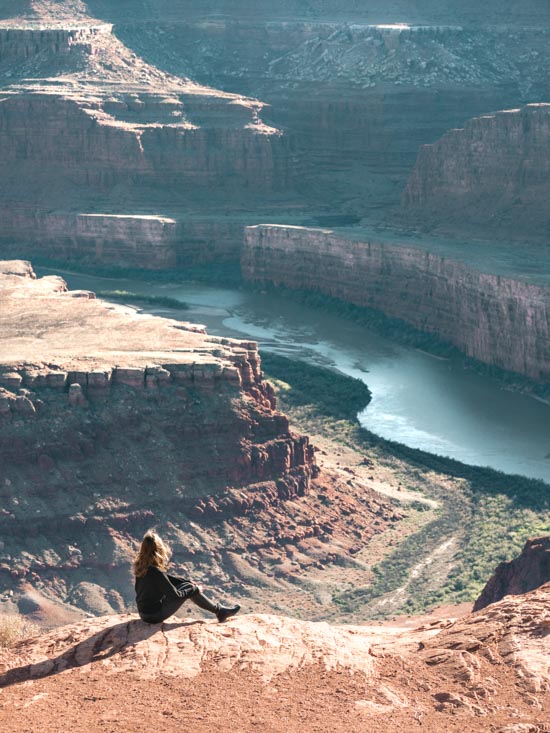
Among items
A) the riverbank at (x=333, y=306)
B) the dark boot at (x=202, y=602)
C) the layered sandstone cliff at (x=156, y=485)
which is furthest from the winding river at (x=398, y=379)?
the dark boot at (x=202, y=602)

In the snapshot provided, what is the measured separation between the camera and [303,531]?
4834cm

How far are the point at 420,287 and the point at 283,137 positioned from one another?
28.4 meters

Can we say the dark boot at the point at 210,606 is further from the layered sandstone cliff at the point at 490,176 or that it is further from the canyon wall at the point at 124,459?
the layered sandstone cliff at the point at 490,176

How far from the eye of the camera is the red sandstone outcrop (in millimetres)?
36000

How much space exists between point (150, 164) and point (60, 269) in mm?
10146

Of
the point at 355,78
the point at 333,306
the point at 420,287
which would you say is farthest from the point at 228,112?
the point at 420,287

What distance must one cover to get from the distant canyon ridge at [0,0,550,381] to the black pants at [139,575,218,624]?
2424 inches

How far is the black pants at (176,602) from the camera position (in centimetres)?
2266

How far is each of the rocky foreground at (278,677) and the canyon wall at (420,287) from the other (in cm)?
5352

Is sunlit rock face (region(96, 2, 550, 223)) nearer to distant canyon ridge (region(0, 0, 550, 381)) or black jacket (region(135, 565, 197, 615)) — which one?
distant canyon ridge (region(0, 0, 550, 381))

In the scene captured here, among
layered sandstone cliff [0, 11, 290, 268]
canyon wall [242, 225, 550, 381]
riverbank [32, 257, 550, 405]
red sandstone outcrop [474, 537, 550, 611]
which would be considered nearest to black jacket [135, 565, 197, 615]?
red sandstone outcrop [474, 537, 550, 611]

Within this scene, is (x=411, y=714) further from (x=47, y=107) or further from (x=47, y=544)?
(x=47, y=107)

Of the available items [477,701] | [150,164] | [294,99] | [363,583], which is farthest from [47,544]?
[294,99]

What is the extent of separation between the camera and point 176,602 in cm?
2277
